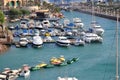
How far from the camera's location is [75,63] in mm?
20156

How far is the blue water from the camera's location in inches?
687

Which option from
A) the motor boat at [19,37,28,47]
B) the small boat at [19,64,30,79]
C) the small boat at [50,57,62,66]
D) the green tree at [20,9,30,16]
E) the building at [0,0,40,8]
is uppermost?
the small boat at [19,64,30,79]

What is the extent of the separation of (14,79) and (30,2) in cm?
4215

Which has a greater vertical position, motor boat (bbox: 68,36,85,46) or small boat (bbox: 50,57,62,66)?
small boat (bbox: 50,57,62,66)

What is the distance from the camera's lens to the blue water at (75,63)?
57.2 ft

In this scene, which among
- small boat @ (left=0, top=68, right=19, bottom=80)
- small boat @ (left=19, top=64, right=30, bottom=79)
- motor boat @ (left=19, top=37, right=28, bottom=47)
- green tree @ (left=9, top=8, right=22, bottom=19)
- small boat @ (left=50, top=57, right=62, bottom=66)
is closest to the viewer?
small boat @ (left=0, top=68, right=19, bottom=80)

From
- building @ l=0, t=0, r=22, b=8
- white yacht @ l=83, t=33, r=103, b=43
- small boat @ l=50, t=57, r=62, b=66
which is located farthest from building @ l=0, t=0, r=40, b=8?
small boat @ l=50, t=57, r=62, b=66

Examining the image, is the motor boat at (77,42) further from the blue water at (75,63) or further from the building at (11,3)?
the building at (11,3)

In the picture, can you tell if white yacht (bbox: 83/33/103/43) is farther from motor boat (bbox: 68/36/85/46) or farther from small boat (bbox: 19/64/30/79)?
small boat (bbox: 19/64/30/79)

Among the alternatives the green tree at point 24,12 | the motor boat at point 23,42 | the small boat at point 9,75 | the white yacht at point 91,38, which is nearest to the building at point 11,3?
the green tree at point 24,12

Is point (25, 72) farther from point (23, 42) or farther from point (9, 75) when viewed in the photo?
point (23, 42)

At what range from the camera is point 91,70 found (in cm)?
1838

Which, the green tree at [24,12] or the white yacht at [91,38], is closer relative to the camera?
the white yacht at [91,38]

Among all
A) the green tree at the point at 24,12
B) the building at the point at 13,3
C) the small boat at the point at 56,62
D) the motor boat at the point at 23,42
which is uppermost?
the small boat at the point at 56,62
